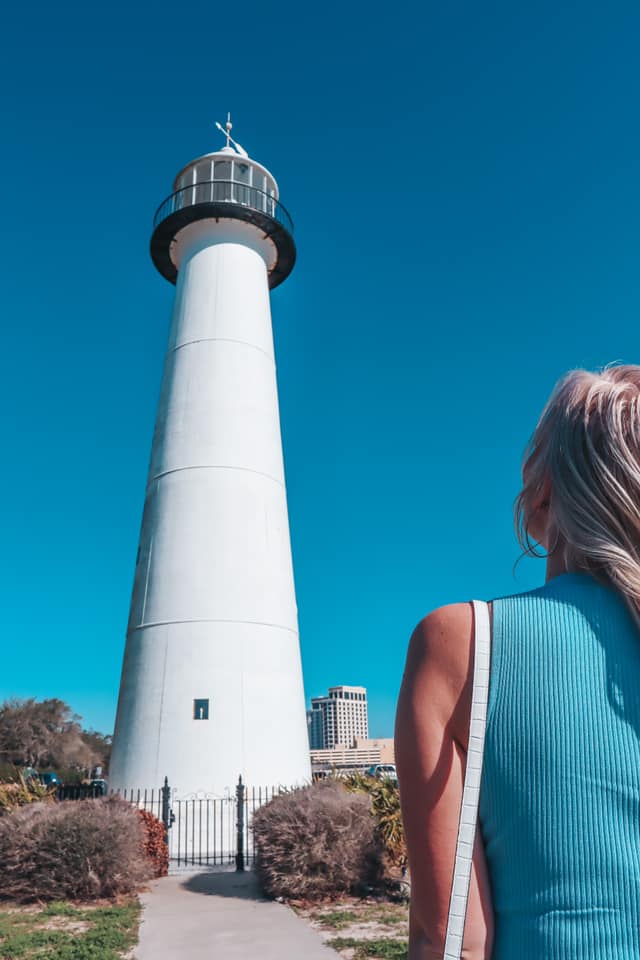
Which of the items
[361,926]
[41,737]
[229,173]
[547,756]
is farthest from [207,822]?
[41,737]

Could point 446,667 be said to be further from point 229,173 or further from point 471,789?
point 229,173

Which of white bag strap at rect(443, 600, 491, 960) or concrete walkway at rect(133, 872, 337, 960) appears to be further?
concrete walkway at rect(133, 872, 337, 960)

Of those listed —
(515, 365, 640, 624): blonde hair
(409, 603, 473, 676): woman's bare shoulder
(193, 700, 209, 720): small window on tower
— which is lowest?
(409, 603, 473, 676): woman's bare shoulder

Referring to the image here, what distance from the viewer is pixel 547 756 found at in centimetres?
127

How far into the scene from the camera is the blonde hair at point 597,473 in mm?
1390

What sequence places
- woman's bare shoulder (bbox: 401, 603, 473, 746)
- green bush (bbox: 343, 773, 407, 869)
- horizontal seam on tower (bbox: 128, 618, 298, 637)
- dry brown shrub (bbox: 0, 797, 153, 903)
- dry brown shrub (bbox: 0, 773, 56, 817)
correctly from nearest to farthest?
woman's bare shoulder (bbox: 401, 603, 473, 746) → dry brown shrub (bbox: 0, 797, 153, 903) → green bush (bbox: 343, 773, 407, 869) → dry brown shrub (bbox: 0, 773, 56, 817) → horizontal seam on tower (bbox: 128, 618, 298, 637)

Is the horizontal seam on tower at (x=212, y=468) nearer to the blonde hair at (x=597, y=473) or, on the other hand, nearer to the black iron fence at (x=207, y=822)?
the black iron fence at (x=207, y=822)

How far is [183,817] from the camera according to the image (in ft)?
43.8

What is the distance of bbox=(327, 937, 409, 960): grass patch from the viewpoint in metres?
7.48

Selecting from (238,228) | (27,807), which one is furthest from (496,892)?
(238,228)

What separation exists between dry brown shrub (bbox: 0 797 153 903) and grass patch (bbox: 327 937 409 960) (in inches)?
150

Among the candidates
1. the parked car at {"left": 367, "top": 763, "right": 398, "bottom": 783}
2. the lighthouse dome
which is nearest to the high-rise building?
the parked car at {"left": 367, "top": 763, "right": 398, "bottom": 783}

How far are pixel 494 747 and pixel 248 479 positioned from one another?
47.9 feet

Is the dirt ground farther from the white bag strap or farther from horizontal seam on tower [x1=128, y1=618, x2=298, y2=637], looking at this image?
the white bag strap
